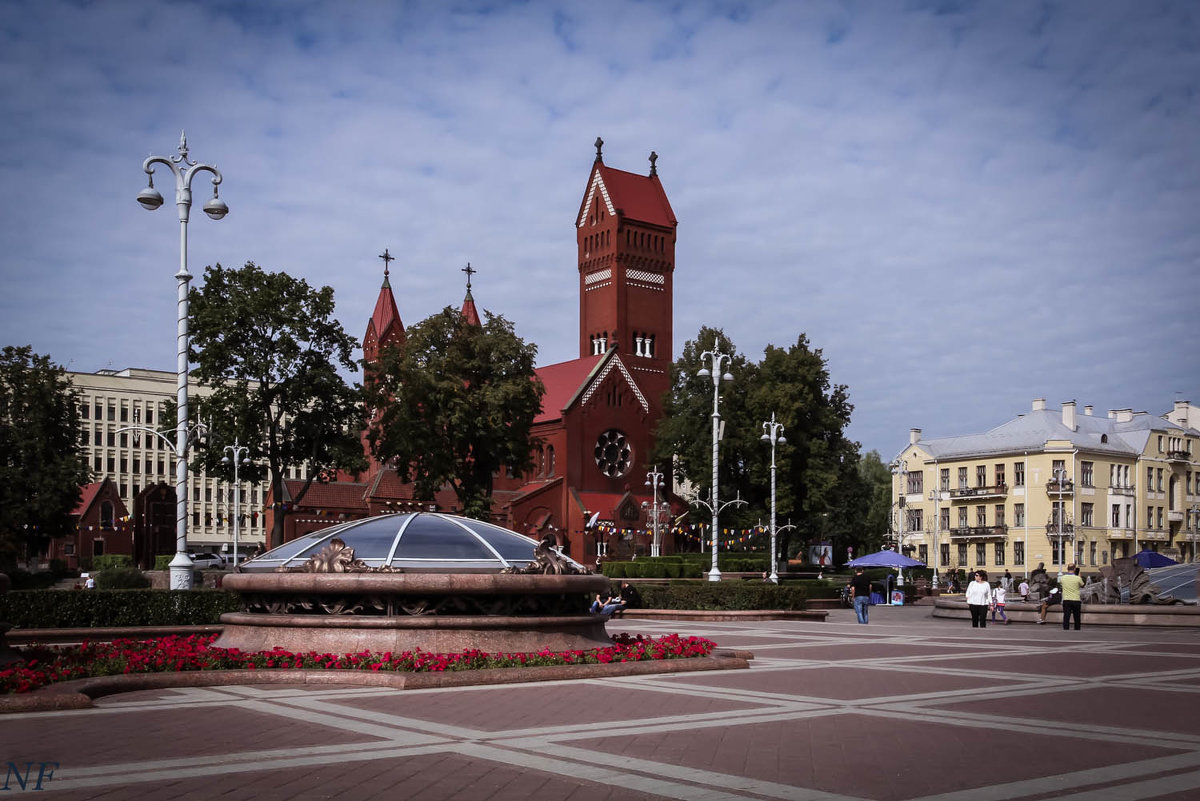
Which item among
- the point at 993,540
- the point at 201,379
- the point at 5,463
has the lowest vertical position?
the point at 993,540

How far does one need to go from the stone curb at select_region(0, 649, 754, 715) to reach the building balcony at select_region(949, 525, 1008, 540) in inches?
2690

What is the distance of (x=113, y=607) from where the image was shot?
21.9 meters

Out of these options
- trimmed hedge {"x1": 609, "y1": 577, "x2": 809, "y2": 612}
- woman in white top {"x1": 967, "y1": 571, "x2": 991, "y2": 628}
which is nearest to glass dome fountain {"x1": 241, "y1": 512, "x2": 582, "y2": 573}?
trimmed hedge {"x1": 609, "y1": 577, "x2": 809, "y2": 612}

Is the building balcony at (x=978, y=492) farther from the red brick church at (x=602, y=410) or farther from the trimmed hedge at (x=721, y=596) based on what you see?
the trimmed hedge at (x=721, y=596)

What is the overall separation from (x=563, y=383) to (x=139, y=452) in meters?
56.2

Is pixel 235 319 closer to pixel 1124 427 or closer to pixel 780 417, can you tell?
pixel 780 417


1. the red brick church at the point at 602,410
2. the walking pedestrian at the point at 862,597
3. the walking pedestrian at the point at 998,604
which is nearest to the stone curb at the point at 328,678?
the walking pedestrian at the point at 862,597

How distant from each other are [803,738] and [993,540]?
74.6 metres

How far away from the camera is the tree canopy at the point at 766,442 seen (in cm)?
6400

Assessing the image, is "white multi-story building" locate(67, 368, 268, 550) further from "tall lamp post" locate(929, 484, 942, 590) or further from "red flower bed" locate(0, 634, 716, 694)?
"red flower bed" locate(0, 634, 716, 694)

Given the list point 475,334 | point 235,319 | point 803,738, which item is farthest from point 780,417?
point 803,738

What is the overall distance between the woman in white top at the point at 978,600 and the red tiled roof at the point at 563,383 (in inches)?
1850

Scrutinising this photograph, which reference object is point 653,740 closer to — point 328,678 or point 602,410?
point 328,678

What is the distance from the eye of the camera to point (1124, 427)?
83.9 meters
